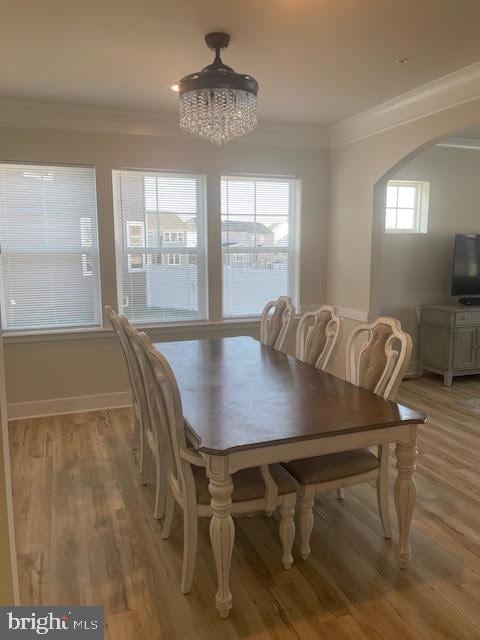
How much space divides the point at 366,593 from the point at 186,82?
2524 millimetres

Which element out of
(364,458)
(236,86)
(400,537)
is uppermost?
(236,86)

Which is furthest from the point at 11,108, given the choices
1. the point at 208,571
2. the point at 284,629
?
the point at 284,629

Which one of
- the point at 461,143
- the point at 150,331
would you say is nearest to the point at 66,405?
the point at 150,331

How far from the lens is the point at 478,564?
2.20 m

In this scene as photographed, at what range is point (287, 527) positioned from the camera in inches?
84.0

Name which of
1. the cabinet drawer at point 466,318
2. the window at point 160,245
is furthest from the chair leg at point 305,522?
the cabinet drawer at point 466,318

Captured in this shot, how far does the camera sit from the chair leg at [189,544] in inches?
77.8

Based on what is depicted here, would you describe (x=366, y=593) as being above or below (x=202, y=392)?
below

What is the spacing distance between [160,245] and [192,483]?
9.51ft

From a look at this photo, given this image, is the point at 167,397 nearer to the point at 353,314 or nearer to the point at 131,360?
the point at 131,360

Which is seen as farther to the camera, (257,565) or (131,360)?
(131,360)

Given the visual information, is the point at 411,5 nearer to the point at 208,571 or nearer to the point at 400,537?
the point at 400,537

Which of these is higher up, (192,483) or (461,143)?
(461,143)

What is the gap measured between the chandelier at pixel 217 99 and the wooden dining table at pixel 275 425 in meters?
1.38
